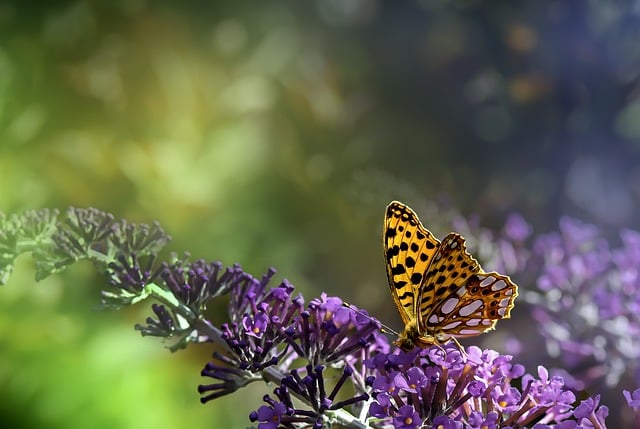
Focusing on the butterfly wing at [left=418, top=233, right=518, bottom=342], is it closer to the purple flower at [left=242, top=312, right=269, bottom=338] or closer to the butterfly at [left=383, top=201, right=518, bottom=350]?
the butterfly at [left=383, top=201, right=518, bottom=350]

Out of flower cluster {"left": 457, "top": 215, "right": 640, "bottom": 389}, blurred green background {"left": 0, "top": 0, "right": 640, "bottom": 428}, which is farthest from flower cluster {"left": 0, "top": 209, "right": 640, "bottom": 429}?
blurred green background {"left": 0, "top": 0, "right": 640, "bottom": 428}

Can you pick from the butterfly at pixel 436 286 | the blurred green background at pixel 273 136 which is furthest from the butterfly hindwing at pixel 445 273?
the blurred green background at pixel 273 136

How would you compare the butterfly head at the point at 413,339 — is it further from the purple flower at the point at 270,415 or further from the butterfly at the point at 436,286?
the purple flower at the point at 270,415

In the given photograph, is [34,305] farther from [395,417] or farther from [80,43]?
[395,417]

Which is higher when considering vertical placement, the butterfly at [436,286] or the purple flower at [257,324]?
the butterfly at [436,286]

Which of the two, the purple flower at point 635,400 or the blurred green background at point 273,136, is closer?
the purple flower at point 635,400

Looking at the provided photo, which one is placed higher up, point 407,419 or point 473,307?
point 473,307

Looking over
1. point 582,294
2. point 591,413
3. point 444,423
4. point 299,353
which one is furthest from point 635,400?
point 582,294

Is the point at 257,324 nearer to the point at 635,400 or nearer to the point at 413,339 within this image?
the point at 413,339
